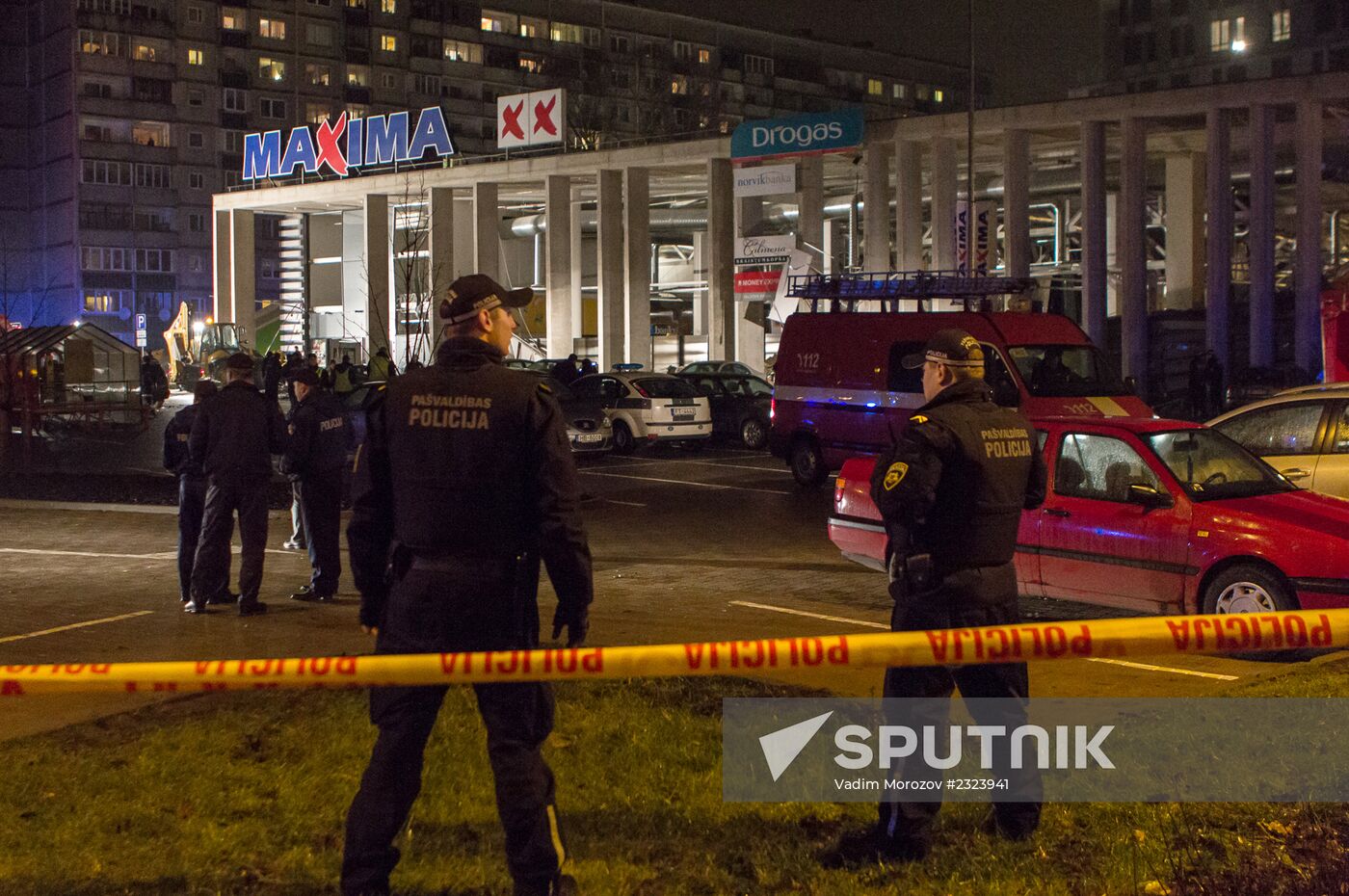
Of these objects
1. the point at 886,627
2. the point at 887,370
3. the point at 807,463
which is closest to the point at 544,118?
the point at 807,463

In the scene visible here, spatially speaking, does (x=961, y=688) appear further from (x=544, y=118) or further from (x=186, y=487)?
(x=544, y=118)

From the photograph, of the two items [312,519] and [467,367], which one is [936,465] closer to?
[467,367]

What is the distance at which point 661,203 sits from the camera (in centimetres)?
6141

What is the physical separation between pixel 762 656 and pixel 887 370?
14.9 meters

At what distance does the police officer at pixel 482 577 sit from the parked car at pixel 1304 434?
343 inches

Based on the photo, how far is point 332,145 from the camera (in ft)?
195

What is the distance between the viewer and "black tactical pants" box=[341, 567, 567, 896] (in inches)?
175

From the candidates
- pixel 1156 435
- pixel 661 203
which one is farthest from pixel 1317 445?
pixel 661 203

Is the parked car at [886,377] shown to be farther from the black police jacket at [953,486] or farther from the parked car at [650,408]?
the black police jacket at [953,486]

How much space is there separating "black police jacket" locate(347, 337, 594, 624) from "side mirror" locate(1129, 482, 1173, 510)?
5.70 metres

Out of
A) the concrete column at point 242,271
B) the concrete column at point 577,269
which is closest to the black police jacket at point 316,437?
the concrete column at point 577,269

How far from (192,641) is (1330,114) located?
36.9m

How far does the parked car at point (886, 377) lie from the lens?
1767 cm

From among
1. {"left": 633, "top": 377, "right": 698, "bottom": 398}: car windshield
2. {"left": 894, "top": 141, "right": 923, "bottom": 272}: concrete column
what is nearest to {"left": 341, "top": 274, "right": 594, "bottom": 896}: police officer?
{"left": 633, "top": 377, "right": 698, "bottom": 398}: car windshield
